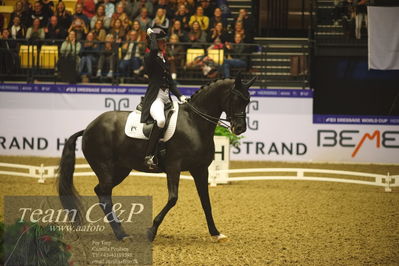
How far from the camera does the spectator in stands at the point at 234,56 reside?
17516mm

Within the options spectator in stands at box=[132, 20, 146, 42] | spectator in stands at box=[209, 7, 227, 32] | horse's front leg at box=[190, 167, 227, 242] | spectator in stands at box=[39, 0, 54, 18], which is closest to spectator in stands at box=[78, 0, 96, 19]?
spectator in stands at box=[39, 0, 54, 18]

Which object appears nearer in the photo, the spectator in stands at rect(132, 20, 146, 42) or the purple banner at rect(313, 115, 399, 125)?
the purple banner at rect(313, 115, 399, 125)

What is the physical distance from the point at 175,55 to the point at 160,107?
914 cm

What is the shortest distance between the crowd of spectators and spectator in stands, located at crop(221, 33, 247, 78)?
25mm

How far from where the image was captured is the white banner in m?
17.2

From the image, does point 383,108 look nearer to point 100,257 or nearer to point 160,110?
point 160,110

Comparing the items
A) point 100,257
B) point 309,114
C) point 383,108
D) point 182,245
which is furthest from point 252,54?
point 100,257

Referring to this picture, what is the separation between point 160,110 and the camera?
8.95 metres

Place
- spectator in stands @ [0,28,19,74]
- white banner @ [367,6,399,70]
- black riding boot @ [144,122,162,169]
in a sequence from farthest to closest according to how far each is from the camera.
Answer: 1. spectator in stands @ [0,28,19,74]
2. white banner @ [367,6,399,70]
3. black riding boot @ [144,122,162,169]

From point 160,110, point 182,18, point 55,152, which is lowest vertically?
point 55,152

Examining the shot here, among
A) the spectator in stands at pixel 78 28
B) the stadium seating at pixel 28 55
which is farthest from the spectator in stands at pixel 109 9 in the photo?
the stadium seating at pixel 28 55

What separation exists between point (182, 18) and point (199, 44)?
1574 millimetres

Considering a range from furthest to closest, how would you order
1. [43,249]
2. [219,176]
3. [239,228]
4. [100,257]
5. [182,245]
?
[219,176] → [239,228] → [182,245] → [100,257] → [43,249]

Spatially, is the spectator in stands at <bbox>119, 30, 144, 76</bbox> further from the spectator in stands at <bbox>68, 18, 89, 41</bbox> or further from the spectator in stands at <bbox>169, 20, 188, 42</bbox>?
the spectator in stands at <bbox>68, 18, 89, 41</bbox>
